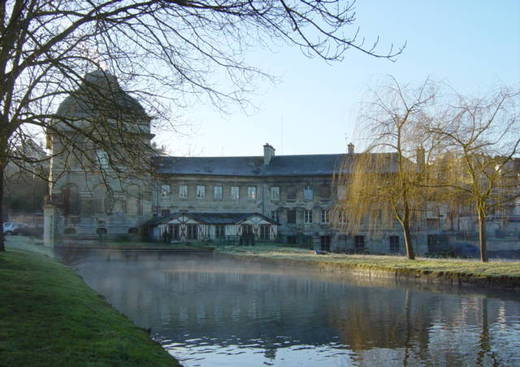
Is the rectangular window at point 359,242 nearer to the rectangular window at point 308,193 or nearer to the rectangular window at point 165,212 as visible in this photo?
the rectangular window at point 308,193

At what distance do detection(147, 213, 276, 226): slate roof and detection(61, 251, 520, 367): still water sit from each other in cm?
2607

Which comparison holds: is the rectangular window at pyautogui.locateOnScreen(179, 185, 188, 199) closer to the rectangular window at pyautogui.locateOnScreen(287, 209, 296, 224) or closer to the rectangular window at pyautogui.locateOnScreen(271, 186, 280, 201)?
the rectangular window at pyautogui.locateOnScreen(271, 186, 280, 201)

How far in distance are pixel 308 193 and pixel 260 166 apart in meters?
5.47

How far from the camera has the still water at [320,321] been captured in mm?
8094

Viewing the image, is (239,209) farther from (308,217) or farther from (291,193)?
(308,217)

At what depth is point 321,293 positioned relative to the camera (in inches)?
596

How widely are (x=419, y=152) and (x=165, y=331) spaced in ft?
47.3

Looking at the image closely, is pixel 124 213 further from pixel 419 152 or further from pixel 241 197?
pixel 419 152

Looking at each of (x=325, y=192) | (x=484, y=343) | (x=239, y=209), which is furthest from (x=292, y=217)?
(x=484, y=343)

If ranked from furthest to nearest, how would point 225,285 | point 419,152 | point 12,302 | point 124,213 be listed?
1. point 124,213
2. point 419,152
3. point 225,285
4. point 12,302

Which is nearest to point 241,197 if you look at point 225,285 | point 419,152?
point 419,152

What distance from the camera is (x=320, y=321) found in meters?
10.9

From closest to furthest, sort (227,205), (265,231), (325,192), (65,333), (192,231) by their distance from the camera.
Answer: (65,333) < (192,231) < (265,231) < (325,192) < (227,205)

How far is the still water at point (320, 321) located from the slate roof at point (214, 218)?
2607 cm
